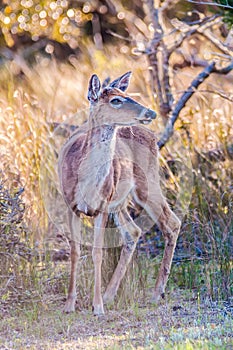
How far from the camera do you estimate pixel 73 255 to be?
775 centimetres

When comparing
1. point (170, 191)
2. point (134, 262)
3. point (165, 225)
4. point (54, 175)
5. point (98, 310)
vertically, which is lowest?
point (98, 310)

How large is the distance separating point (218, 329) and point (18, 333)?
1512mm

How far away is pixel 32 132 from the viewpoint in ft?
31.8

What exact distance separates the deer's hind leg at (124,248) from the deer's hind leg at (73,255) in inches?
12.1

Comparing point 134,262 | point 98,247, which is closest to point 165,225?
point 134,262

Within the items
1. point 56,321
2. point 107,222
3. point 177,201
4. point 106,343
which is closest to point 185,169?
point 177,201

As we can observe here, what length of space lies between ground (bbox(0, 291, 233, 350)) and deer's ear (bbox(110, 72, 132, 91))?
1917mm

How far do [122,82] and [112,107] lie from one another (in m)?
0.41

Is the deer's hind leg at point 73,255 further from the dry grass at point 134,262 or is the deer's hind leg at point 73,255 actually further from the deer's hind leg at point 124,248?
the deer's hind leg at point 124,248

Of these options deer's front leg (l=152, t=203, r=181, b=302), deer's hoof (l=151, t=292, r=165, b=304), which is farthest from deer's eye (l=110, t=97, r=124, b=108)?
deer's hoof (l=151, t=292, r=165, b=304)

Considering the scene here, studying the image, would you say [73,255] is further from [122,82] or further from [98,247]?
[122,82]

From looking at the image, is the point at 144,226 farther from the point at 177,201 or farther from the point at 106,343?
the point at 106,343

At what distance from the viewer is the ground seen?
620 cm

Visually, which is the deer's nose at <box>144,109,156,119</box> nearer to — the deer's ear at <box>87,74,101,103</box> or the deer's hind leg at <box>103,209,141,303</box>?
the deer's ear at <box>87,74,101,103</box>
